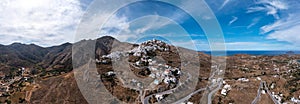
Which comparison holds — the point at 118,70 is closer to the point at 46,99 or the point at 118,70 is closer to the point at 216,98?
the point at 46,99

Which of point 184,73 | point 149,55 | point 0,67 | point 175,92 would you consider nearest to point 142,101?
point 175,92

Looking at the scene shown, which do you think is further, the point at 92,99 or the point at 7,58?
the point at 7,58

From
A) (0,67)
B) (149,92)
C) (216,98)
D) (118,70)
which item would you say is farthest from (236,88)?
(0,67)

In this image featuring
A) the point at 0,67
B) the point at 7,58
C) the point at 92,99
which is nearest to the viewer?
the point at 92,99

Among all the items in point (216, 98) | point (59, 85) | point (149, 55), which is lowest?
point (216, 98)

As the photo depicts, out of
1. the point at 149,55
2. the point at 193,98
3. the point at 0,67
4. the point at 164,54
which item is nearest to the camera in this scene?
the point at 193,98

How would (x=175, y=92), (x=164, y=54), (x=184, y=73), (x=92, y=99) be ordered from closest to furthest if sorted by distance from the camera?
1. (x=92, y=99)
2. (x=175, y=92)
3. (x=184, y=73)
4. (x=164, y=54)

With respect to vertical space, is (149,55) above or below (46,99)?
above

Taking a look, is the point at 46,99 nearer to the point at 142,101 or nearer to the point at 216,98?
the point at 142,101

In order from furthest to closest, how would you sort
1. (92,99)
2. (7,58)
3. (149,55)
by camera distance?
1. (7,58)
2. (149,55)
3. (92,99)
